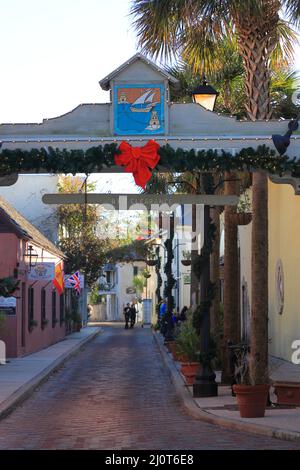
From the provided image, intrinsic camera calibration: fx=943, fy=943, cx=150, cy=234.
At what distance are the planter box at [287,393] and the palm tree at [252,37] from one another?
36 centimetres

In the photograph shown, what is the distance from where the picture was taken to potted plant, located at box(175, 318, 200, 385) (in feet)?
64.8

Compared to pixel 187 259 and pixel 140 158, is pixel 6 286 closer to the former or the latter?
pixel 140 158

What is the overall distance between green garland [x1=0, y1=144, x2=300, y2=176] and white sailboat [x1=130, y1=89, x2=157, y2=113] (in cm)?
76

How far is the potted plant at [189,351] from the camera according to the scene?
A: 19.8m

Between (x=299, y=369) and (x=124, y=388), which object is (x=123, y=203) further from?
(x=299, y=369)

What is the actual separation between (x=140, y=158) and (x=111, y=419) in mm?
4098

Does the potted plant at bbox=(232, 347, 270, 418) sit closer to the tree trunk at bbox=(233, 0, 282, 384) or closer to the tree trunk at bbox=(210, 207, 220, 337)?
the tree trunk at bbox=(233, 0, 282, 384)

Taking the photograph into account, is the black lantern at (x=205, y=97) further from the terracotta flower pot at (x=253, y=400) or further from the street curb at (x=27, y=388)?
the street curb at (x=27, y=388)

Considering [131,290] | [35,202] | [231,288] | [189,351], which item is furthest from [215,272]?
[131,290]

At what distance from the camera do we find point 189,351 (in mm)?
20703

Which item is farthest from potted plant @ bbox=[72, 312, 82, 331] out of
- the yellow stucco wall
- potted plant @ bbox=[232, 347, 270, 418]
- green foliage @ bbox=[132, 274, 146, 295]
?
potted plant @ bbox=[232, 347, 270, 418]

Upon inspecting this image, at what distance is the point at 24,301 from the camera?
104 ft
